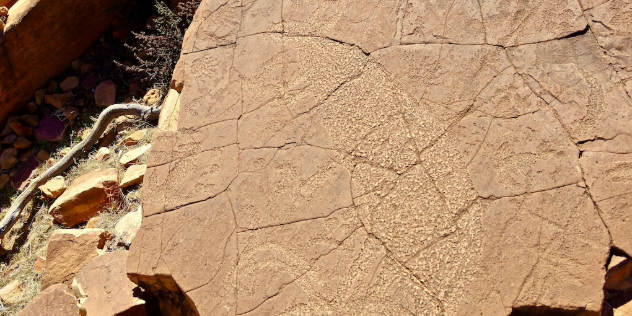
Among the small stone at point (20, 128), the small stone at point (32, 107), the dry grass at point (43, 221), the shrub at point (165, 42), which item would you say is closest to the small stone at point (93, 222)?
the dry grass at point (43, 221)

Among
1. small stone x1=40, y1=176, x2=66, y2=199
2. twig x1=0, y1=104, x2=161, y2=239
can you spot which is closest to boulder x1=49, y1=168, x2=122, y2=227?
small stone x1=40, y1=176, x2=66, y2=199

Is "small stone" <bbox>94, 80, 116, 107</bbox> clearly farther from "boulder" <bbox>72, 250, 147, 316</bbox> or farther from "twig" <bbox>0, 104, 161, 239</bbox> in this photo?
"boulder" <bbox>72, 250, 147, 316</bbox>

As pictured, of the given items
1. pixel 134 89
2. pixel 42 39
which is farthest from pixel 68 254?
pixel 42 39

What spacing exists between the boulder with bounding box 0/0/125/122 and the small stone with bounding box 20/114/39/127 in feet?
0.39

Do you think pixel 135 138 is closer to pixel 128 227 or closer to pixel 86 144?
pixel 86 144

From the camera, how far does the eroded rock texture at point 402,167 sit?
1.80 meters

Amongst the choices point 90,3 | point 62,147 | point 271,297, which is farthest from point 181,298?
point 90,3

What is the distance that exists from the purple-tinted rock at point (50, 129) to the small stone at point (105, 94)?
31cm

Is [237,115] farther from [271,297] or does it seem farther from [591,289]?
[591,289]

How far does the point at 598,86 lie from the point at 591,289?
77 cm

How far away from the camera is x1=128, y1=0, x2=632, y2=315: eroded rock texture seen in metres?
1.80

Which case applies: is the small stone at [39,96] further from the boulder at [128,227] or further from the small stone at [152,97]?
the boulder at [128,227]

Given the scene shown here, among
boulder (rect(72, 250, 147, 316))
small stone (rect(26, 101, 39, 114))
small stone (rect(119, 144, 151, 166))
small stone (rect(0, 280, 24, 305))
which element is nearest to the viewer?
boulder (rect(72, 250, 147, 316))

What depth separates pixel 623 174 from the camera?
184 centimetres
